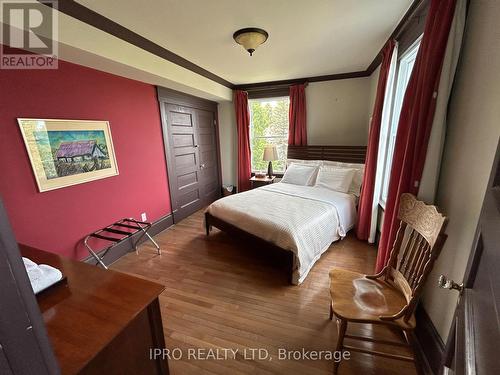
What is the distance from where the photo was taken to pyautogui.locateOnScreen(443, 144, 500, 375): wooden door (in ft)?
1.53

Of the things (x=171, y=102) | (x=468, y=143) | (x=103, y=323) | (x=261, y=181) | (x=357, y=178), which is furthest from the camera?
(x=261, y=181)

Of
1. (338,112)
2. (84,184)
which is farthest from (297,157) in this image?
(84,184)

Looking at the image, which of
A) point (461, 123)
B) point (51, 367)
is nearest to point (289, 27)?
point (461, 123)

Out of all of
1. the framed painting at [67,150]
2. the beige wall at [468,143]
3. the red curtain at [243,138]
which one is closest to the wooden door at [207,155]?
the red curtain at [243,138]

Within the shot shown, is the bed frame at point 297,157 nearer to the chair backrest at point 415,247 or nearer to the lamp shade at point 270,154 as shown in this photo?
the lamp shade at point 270,154

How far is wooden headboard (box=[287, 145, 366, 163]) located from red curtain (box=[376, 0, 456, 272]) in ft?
6.26

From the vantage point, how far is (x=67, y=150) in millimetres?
2033

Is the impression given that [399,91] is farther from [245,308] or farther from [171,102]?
[171,102]

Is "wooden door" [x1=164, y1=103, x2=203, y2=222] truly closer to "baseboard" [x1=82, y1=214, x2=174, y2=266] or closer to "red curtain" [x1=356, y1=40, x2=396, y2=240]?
"baseboard" [x1=82, y1=214, x2=174, y2=266]

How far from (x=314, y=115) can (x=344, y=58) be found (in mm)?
1119

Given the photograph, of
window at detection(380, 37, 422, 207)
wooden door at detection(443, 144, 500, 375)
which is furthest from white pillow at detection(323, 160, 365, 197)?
wooden door at detection(443, 144, 500, 375)

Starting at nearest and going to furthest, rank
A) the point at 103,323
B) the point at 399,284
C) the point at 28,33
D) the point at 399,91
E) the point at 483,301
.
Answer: the point at 483,301, the point at 103,323, the point at 399,284, the point at 28,33, the point at 399,91

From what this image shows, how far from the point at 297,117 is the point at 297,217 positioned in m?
2.36

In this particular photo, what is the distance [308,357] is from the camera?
1415 mm
